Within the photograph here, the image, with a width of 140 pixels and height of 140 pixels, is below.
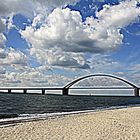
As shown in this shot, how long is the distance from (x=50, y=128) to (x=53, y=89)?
17306cm

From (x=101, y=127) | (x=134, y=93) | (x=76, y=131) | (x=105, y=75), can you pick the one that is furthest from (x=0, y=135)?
(x=134, y=93)

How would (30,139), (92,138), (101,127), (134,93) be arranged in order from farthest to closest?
(134,93), (101,127), (92,138), (30,139)

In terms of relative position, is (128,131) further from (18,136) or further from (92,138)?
(18,136)

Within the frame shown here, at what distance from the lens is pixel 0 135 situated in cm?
1922

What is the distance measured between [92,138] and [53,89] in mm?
177097

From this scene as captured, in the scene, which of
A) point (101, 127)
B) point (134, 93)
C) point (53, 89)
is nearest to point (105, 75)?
point (134, 93)

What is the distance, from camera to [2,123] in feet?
81.8

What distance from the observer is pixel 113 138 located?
65.0 feet

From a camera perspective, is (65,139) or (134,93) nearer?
(65,139)

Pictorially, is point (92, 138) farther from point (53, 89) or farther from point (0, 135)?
point (53, 89)

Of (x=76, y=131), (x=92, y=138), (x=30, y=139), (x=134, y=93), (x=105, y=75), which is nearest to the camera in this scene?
(x=30, y=139)

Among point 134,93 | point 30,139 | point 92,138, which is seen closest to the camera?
point 30,139

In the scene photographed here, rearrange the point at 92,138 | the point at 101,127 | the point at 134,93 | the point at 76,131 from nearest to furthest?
the point at 92,138, the point at 76,131, the point at 101,127, the point at 134,93

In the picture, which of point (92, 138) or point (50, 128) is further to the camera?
point (50, 128)
